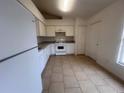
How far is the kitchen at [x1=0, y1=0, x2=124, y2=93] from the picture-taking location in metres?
0.86

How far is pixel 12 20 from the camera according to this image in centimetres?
91

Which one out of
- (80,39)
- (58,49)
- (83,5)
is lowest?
(58,49)

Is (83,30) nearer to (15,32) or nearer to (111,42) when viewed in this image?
(111,42)

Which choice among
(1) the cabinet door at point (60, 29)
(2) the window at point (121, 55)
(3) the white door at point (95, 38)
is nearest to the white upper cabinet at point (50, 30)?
(1) the cabinet door at point (60, 29)

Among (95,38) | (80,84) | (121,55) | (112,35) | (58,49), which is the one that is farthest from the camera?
(58,49)

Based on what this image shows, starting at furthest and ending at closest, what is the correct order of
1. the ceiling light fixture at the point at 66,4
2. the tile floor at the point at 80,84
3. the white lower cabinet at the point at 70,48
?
the white lower cabinet at the point at 70,48 < the ceiling light fixture at the point at 66,4 < the tile floor at the point at 80,84

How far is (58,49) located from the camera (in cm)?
571

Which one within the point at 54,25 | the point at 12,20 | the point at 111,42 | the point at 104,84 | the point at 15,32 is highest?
the point at 54,25

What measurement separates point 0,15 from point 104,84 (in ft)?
8.93

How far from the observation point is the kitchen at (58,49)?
86 centimetres

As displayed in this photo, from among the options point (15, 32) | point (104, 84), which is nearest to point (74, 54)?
point (104, 84)

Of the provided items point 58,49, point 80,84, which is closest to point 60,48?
point 58,49

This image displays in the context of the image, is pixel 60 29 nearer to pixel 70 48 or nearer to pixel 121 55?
pixel 70 48

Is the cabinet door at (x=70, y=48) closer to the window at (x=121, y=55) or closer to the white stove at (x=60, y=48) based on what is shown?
the white stove at (x=60, y=48)
